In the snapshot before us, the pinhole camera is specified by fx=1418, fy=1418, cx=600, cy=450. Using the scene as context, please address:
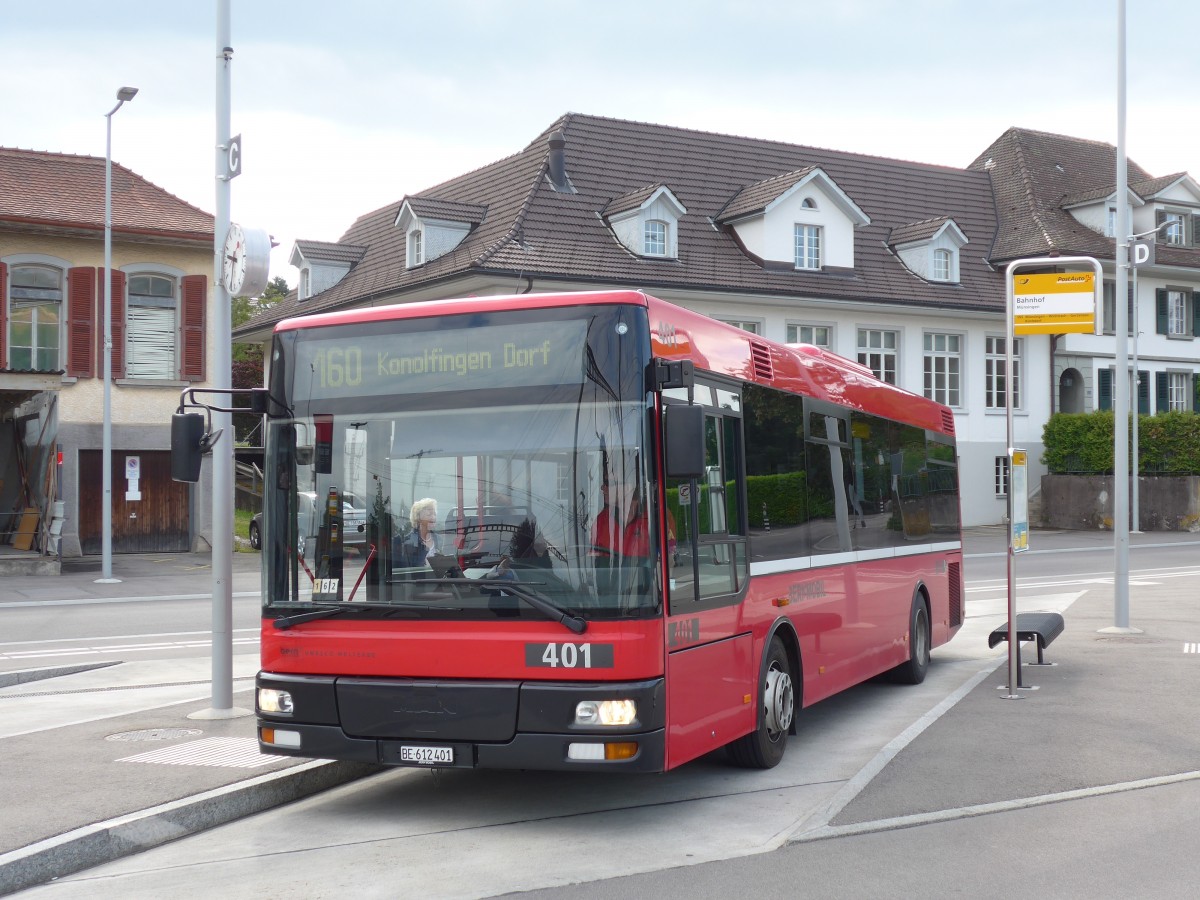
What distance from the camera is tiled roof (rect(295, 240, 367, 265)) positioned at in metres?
44.8

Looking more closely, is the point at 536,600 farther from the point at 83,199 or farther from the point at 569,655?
the point at 83,199

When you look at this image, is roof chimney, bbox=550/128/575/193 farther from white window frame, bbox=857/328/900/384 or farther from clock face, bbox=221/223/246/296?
clock face, bbox=221/223/246/296

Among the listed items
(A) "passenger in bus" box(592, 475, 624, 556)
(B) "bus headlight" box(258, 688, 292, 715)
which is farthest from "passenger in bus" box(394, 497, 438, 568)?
(B) "bus headlight" box(258, 688, 292, 715)

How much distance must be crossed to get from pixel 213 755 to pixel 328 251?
125 feet

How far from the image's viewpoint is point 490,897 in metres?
5.85

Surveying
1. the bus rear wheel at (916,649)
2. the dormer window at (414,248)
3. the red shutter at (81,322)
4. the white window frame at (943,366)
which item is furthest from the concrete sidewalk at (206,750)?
the white window frame at (943,366)

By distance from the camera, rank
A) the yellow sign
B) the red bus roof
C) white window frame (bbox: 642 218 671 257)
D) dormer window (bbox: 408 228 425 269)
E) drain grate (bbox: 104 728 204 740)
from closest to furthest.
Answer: the red bus roof < drain grate (bbox: 104 728 204 740) < the yellow sign < white window frame (bbox: 642 218 671 257) < dormer window (bbox: 408 228 425 269)

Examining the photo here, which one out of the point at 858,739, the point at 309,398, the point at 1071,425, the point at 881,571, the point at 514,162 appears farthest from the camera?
the point at 1071,425

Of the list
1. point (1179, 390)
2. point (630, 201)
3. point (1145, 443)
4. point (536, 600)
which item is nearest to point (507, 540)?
point (536, 600)

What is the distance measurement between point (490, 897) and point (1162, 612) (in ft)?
51.0

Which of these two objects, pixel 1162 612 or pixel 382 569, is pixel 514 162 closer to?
pixel 1162 612

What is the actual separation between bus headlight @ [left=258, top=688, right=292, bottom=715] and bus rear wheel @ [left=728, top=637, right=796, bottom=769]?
→ 8.73ft

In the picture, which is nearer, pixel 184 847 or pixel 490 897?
pixel 490 897

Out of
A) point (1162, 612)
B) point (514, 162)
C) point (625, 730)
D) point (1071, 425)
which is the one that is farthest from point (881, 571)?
point (1071, 425)
